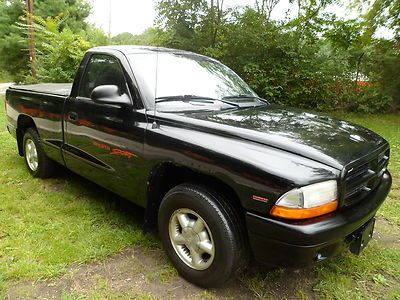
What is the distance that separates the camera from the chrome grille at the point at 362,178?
218 centimetres

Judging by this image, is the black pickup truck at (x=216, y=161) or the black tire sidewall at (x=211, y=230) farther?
the black tire sidewall at (x=211, y=230)

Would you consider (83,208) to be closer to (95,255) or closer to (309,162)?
(95,255)

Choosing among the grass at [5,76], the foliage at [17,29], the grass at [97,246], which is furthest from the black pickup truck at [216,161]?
the grass at [5,76]

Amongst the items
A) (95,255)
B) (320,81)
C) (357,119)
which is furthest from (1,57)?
(95,255)

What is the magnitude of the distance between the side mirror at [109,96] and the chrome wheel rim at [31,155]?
2.12 m

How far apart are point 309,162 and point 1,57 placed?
18.6 metres

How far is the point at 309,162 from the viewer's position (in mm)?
2100

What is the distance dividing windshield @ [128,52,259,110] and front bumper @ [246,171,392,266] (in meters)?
1.35

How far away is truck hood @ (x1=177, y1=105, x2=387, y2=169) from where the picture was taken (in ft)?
7.23

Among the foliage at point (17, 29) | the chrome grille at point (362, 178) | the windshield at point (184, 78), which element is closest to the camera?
the chrome grille at point (362, 178)

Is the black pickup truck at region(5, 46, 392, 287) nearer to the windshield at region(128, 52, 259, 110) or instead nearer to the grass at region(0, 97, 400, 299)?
the windshield at region(128, 52, 259, 110)

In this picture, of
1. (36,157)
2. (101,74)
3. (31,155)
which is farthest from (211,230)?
(31,155)

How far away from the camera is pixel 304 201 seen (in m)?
2.00

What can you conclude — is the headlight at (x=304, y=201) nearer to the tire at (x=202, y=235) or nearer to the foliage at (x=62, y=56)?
the tire at (x=202, y=235)
